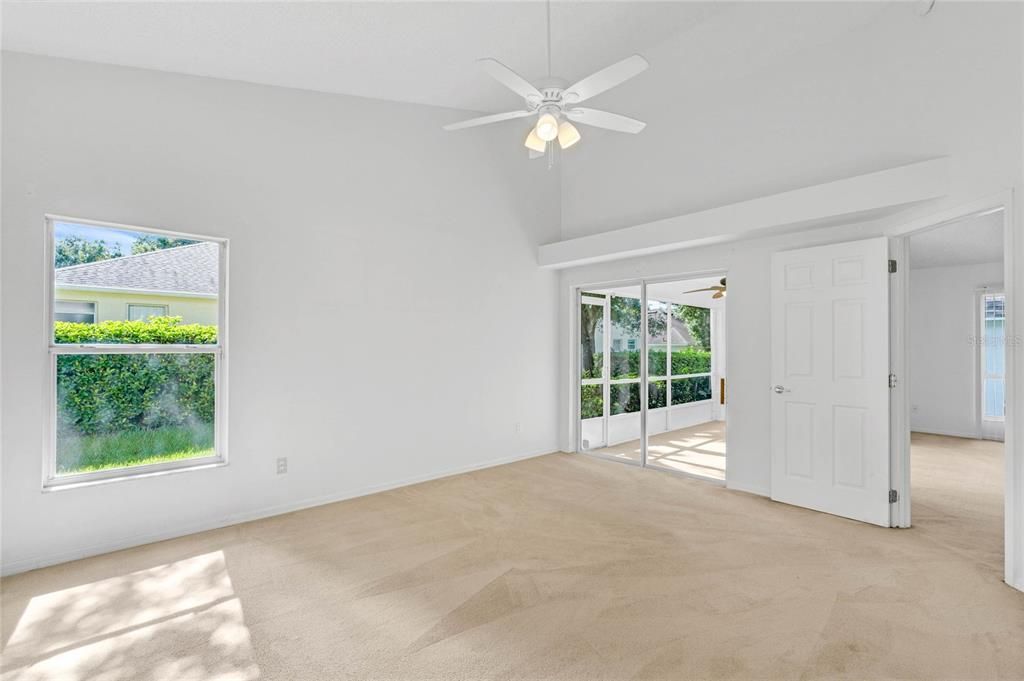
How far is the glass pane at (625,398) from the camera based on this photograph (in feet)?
19.4

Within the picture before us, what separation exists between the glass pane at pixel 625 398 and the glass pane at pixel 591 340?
11.3 inches

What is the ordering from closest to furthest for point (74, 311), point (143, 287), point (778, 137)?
point (74, 311), point (143, 287), point (778, 137)

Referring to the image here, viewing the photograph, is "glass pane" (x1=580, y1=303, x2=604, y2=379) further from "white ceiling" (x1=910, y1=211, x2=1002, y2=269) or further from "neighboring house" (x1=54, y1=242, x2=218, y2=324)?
"neighboring house" (x1=54, y1=242, x2=218, y2=324)

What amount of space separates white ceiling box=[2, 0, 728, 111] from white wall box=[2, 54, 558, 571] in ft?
0.70

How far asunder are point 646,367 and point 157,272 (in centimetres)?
462

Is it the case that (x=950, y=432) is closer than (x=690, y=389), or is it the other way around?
(x=690, y=389)

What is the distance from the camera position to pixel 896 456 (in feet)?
11.9

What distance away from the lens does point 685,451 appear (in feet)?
19.2

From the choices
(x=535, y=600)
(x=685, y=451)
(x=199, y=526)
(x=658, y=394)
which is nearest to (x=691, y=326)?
(x=658, y=394)

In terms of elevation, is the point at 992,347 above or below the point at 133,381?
above

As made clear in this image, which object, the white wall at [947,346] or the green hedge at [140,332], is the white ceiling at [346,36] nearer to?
the green hedge at [140,332]

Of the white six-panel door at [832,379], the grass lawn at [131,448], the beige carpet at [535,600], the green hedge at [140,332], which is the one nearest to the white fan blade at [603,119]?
the white six-panel door at [832,379]

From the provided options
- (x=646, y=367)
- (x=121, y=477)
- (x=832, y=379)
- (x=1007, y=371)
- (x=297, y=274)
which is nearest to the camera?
(x=1007, y=371)

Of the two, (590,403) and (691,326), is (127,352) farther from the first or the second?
(691,326)
